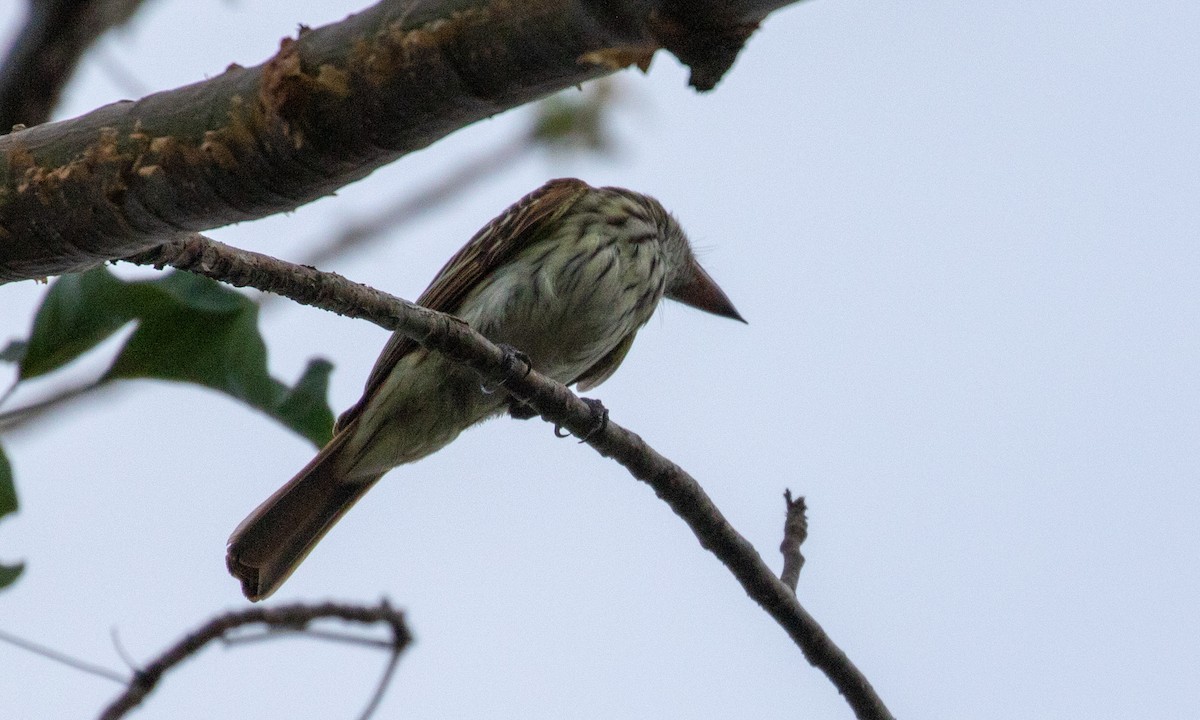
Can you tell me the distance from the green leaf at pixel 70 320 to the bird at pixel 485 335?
0.95m

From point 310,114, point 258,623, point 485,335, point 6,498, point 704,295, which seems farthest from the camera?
point 704,295

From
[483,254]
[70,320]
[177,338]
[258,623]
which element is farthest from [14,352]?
[483,254]

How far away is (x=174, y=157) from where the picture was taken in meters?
2.08

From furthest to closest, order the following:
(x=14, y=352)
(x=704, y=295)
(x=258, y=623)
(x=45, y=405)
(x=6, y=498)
A: (x=704, y=295), (x=14, y=352), (x=45, y=405), (x=6, y=498), (x=258, y=623)

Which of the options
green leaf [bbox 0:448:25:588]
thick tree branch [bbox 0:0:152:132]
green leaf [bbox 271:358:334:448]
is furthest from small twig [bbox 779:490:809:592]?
thick tree branch [bbox 0:0:152:132]

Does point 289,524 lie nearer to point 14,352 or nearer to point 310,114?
point 14,352

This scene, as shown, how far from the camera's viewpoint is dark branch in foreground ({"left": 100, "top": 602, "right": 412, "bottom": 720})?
119 inches

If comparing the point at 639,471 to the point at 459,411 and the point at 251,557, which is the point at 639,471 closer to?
the point at 459,411

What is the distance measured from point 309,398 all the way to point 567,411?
2.85ft

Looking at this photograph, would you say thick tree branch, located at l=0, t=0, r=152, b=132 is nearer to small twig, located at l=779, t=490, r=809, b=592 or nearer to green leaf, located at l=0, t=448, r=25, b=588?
green leaf, located at l=0, t=448, r=25, b=588

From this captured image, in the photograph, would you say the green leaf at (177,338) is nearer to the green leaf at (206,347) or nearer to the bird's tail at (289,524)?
the green leaf at (206,347)

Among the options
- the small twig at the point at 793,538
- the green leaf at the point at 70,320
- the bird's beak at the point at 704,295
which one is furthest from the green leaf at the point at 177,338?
the bird's beak at the point at 704,295

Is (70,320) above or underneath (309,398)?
underneath

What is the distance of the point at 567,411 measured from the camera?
3641 mm
